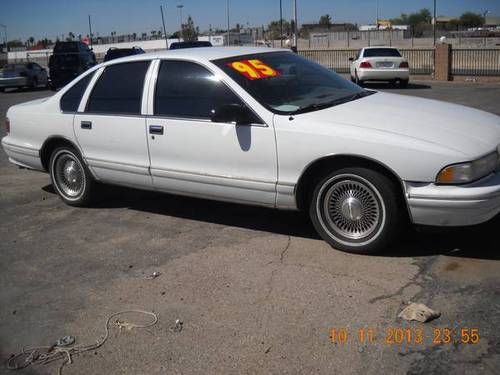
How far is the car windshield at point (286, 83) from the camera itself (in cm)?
486

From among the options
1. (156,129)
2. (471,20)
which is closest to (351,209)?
(156,129)

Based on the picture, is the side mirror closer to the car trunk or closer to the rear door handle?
the rear door handle

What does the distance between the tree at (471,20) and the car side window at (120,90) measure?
11105 centimetres

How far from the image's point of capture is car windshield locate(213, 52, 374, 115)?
191 inches

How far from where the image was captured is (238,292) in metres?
4.02

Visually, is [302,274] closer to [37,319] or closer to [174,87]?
[37,319]

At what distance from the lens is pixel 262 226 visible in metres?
5.38

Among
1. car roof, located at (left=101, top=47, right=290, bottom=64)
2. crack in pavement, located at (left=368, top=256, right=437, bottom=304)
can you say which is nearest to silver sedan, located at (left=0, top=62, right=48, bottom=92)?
car roof, located at (left=101, top=47, right=290, bottom=64)

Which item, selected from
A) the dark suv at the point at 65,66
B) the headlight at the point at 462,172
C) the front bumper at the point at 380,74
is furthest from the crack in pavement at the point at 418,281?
the dark suv at the point at 65,66

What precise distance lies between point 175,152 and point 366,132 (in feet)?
5.90

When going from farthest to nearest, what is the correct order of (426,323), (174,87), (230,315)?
1. (174,87)
2. (230,315)
3. (426,323)

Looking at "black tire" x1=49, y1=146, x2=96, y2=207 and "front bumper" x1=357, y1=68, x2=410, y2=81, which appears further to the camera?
"front bumper" x1=357, y1=68, x2=410, y2=81

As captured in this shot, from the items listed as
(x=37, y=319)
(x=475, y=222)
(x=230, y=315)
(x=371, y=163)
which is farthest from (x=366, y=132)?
(x=37, y=319)

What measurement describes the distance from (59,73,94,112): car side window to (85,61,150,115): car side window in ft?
0.54
